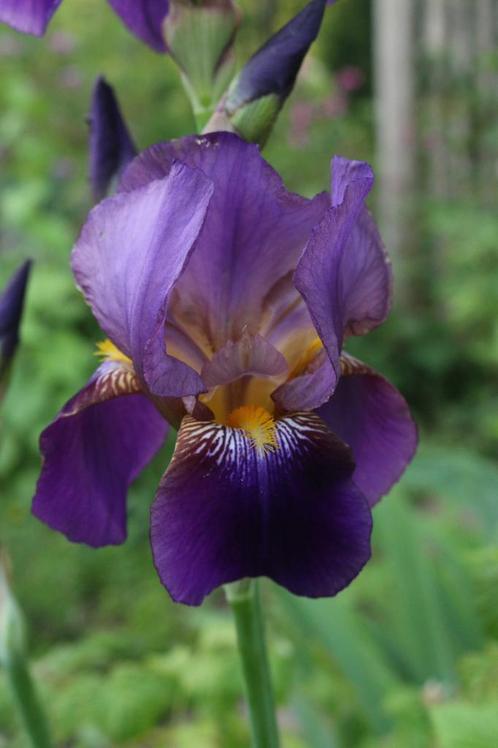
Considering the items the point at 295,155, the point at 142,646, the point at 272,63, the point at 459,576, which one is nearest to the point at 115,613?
the point at 142,646

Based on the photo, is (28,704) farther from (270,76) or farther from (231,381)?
(270,76)

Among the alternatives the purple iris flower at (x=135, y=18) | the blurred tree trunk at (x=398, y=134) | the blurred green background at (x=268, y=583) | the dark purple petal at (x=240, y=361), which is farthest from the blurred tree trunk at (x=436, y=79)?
the dark purple petal at (x=240, y=361)

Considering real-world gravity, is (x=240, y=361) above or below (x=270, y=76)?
below

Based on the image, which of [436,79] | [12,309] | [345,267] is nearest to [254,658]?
[345,267]

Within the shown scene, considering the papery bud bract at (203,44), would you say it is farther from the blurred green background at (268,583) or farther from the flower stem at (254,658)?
the blurred green background at (268,583)

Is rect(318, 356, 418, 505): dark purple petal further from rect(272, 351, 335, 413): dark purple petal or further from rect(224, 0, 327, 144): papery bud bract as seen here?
rect(224, 0, 327, 144): papery bud bract

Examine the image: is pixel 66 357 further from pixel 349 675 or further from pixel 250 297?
pixel 250 297

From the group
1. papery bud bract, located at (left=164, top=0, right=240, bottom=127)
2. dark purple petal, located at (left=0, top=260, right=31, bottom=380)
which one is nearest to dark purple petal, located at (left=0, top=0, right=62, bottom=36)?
papery bud bract, located at (left=164, top=0, right=240, bottom=127)
